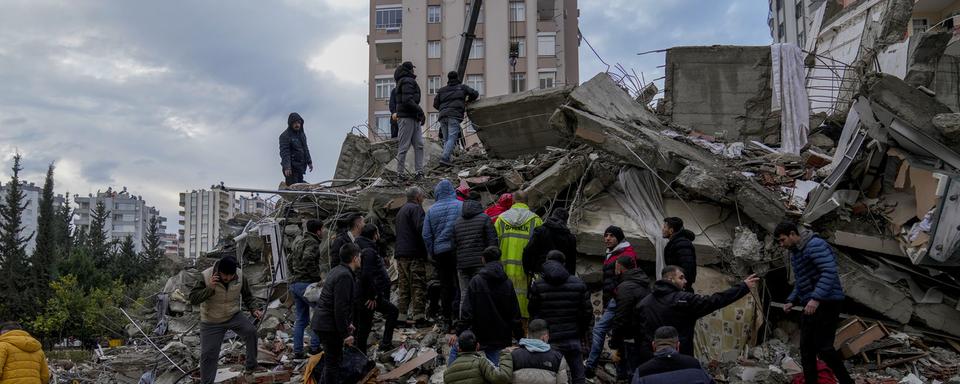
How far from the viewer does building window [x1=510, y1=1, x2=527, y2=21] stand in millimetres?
41969

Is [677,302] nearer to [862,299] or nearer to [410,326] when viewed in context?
[862,299]

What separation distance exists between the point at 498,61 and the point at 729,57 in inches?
1213

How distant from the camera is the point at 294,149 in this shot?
1323cm

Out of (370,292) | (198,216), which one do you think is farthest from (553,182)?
(198,216)

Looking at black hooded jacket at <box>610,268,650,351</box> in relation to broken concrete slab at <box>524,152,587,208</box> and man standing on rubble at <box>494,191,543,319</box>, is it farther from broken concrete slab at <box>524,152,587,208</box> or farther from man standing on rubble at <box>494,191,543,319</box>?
broken concrete slab at <box>524,152,587,208</box>

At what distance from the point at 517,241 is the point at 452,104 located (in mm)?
5039

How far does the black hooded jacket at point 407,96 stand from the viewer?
447 inches

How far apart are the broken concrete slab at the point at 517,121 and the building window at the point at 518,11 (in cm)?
3092

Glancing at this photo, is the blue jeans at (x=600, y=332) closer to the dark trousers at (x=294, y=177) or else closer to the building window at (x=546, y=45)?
the dark trousers at (x=294, y=177)

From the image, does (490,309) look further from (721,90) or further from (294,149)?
(294,149)

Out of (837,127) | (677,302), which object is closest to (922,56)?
(837,127)

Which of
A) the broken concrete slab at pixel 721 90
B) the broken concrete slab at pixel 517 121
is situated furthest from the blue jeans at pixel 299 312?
the broken concrete slab at pixel 721 90

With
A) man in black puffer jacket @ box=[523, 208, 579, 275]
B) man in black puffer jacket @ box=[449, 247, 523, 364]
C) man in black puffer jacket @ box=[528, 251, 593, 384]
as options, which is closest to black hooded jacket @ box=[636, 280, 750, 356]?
man in black puffer jacket @ box=[528, 251, 593, 384]

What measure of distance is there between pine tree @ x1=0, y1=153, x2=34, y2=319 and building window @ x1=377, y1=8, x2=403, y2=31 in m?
27.7
